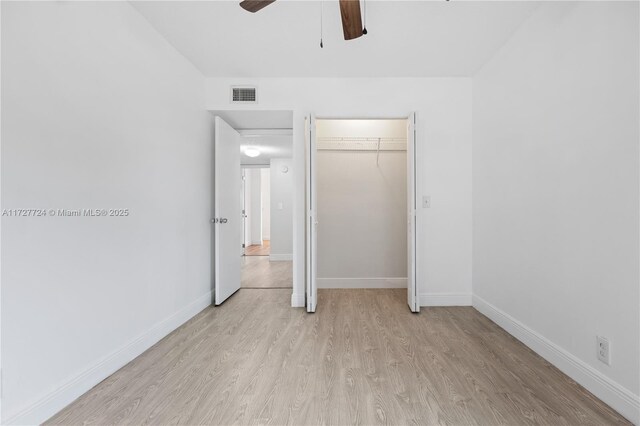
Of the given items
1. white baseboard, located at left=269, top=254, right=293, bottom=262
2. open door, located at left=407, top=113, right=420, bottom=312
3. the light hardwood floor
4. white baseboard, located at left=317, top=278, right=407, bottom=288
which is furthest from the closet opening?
white baseboard, located at left=269, top=254, right=293, bottom=262


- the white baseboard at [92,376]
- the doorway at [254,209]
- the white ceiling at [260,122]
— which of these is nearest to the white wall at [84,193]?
the white baseboard at [92,376]

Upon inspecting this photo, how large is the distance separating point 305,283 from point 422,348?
4.61 ft

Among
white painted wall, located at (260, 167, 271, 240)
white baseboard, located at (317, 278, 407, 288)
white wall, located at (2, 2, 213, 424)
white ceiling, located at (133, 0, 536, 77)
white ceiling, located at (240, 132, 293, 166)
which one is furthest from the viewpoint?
white painted wall, located at (260, 167, 271, 240)

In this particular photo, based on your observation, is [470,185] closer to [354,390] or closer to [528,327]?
[528,327]

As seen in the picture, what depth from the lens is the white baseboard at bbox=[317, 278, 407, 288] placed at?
3719mm

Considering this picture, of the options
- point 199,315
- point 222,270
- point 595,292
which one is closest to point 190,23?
point 222,270

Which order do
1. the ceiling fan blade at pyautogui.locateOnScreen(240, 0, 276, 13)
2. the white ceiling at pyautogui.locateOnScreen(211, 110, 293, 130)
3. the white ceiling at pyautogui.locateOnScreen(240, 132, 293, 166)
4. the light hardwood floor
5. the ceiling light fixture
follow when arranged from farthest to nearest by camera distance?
the ceiling light fixture, the white ceiling at pyautogui.locateOnScreen(240, 132, 293, 166), the white ceiling at pyautogui.locateOnScreen(211, 110, 293, 130), the ceiling fan blade at pyautogui.locateOnScreen(240, 0, 276, 13), the light hardwood floor

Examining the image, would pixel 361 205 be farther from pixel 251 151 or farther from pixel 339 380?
pixel 251 151

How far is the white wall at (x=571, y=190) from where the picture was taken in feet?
4.66

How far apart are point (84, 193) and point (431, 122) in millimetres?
3077

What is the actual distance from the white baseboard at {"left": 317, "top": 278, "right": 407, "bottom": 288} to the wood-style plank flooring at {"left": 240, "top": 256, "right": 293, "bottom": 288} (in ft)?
1.69

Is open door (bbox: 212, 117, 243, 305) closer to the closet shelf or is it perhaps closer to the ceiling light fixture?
the closet shelf

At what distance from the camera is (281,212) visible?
6234mm

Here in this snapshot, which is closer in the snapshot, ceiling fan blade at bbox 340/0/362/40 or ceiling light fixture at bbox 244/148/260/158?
ceiling fan blade at bbox 340/0/362/40
